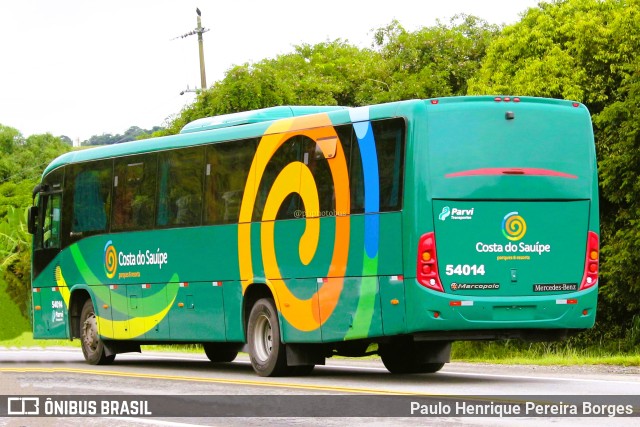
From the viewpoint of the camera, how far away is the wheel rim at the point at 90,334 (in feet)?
74.1

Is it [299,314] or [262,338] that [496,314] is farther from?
[262,338]

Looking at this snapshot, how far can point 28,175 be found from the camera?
11162 cm

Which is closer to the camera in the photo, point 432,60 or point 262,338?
point 262,338

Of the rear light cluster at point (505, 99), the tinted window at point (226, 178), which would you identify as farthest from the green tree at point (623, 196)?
the rear light cluster at point (505, 99)

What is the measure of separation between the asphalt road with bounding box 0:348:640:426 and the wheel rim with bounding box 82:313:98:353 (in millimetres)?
479

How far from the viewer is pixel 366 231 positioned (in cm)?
1645

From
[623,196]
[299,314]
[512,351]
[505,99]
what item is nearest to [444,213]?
A: [505,99]

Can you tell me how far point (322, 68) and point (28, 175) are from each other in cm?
5053

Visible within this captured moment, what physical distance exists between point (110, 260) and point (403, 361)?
18.5ft

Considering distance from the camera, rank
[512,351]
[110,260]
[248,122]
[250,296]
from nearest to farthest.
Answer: [250,296] → [248,122] → [110,260] → [512,351]

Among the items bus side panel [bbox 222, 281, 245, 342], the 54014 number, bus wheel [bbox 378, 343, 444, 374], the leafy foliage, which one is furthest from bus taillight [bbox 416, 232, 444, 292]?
the leafy foliage

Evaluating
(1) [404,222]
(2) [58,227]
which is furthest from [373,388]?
(2) [58,227]

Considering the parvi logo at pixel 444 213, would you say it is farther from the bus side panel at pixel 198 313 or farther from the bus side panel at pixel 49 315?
the bus side panel at pixel 49 315

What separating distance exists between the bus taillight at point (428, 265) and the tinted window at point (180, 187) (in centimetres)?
499
